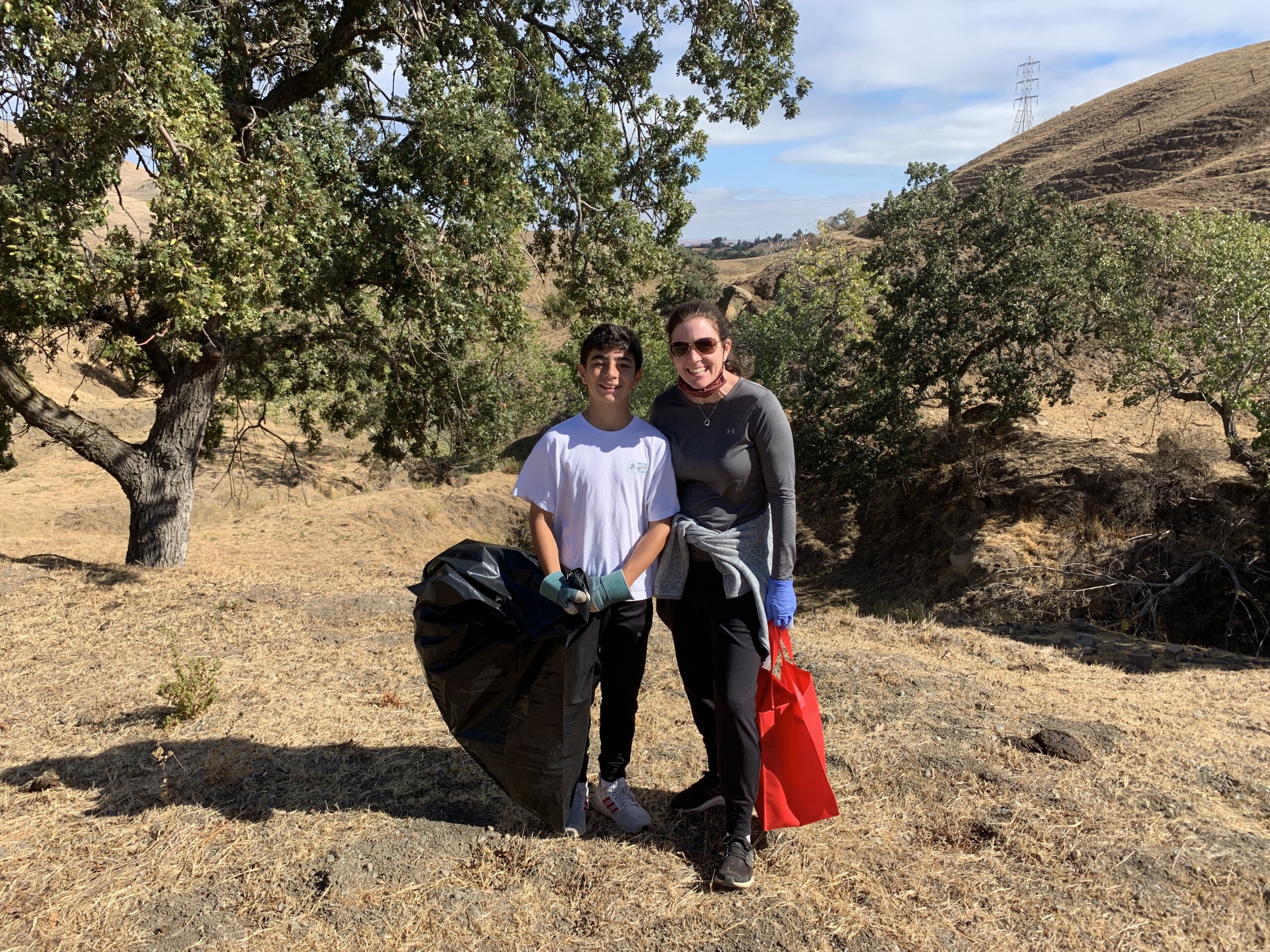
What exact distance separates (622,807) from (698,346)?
5.62 ft

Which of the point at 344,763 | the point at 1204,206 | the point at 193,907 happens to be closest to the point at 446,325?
the point at 344,763

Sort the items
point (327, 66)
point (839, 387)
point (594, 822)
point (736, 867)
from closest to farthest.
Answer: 1. point (736, 867)
2. point (594, 822)
3. point (327, 66)
4. point (839, 387)

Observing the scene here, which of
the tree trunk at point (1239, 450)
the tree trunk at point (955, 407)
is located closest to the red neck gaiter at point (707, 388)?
the tree trunk at point (1239, 450)

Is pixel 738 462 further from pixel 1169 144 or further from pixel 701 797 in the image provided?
pixel 1169 144

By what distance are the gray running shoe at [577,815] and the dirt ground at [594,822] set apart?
48 mm

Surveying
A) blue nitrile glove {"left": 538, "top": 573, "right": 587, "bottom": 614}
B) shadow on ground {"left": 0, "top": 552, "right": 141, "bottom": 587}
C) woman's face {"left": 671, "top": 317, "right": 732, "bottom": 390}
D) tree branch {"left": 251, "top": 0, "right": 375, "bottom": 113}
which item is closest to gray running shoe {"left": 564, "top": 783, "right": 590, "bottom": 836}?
blue nitrile glove {"left": 538, "top": 573, "right": 587, "bottom": 614}

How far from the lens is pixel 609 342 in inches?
108

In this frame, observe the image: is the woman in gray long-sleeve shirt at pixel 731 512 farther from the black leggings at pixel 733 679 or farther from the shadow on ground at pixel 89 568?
the shadow on ground at pixel 89 568

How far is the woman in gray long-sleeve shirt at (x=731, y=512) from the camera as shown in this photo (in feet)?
8.82

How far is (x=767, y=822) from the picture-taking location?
2.77 m

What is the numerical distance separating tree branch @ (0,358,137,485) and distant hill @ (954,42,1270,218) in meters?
21.4

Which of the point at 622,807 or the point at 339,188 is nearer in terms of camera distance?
the point at 622,807

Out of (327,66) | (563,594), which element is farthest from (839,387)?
(563,594)

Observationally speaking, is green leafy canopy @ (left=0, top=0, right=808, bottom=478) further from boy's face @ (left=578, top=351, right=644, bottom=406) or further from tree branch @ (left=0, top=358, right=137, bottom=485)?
boy's face @ (left=578, top=351, right=644, bottom=406)
